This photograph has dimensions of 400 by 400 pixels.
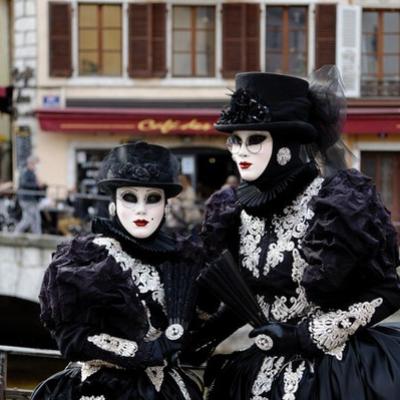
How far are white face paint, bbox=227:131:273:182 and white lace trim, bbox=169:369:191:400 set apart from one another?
79 cm

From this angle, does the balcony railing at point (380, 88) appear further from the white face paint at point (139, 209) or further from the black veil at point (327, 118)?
the white face paint at point (139, 209)

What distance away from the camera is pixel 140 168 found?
3.46 m

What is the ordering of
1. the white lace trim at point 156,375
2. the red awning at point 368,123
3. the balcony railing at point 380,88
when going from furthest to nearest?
the balcony railing at point 380,88, the red awning at point 368,123, the white lace trim at point 156,375

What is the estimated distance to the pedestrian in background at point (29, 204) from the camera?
442 inches

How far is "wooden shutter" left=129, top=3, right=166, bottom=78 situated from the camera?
56.5 ft

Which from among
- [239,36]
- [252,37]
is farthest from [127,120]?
[252,37]

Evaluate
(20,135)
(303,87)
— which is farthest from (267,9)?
(303,87)

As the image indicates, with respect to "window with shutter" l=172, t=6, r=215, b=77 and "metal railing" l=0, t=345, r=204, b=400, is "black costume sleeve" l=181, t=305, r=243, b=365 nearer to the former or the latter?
"metal railing" l=0, t=345, r=204, b=400

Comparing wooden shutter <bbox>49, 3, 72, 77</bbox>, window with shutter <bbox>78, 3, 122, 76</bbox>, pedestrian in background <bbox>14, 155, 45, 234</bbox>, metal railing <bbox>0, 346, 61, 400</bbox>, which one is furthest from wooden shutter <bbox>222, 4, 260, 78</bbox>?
metal railing <bbox>0, 346, 61, 400</bbox>

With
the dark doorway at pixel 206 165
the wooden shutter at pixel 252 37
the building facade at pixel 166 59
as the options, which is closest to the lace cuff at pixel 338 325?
the dark doorway at pixel 206 165

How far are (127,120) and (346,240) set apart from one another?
46.5ft

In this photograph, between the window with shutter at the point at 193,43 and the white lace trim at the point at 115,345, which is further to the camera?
the window with shutter at the point at 193,43

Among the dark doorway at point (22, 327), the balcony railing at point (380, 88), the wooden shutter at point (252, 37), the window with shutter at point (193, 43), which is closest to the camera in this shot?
the dark doorway at point (22, 327)

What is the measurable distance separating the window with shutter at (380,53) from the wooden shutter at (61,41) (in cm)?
564
